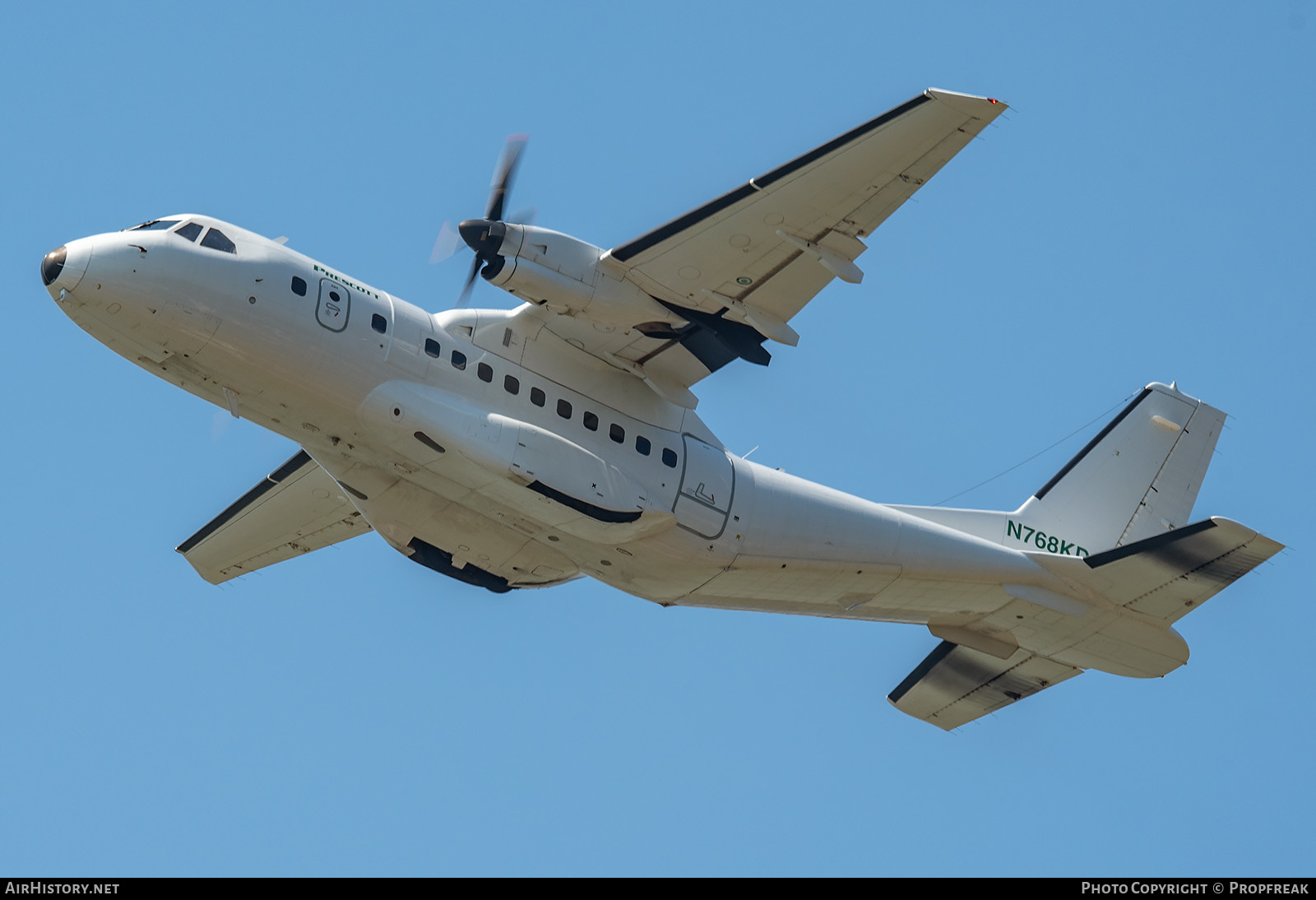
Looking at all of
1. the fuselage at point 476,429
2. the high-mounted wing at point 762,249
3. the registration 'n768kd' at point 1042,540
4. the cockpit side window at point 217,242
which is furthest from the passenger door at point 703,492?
the cockpit side window at point 217,242

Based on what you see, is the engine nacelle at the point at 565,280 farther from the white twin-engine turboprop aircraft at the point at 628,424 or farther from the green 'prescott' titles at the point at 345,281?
the green 'prescott' titles at the point at 345,281

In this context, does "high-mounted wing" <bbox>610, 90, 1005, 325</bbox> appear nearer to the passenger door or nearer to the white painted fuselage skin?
the white painted fuselage skin

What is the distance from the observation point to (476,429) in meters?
14.7

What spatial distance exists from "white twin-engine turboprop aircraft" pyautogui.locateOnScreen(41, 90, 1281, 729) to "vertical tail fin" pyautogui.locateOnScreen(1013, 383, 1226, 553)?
7cm

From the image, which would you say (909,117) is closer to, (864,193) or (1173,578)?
(864,193)

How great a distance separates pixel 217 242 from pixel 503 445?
356 cm

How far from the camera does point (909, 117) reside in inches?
549

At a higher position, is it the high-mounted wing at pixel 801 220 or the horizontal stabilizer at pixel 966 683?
the high-mounted wing at pixel 801 220

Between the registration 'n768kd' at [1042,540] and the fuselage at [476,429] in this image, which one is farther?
the registration 'n768kd' at [1042,540]

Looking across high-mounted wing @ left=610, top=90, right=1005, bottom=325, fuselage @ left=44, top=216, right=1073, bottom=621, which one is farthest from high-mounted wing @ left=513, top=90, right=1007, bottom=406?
fuselage @ left=44, top=216, right=1073, bottom=621

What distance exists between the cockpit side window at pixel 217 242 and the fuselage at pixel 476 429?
3cm

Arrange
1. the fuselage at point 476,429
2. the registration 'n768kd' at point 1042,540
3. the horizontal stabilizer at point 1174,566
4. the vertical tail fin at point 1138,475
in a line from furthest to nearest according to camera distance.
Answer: the vertical tail fin at point 1138,475, the registration 'n768kd' at point 1042,540, the horizontal stabilizer at point 1174,566, the fuselage at point 476,429

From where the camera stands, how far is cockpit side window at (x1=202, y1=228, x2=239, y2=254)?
558 inches

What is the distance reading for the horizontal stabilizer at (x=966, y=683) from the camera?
62.4 ft
